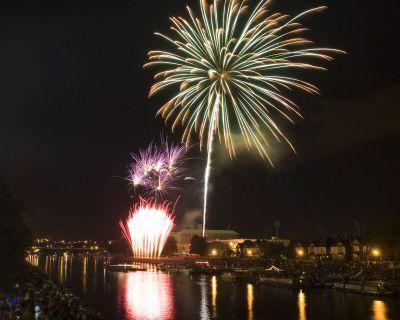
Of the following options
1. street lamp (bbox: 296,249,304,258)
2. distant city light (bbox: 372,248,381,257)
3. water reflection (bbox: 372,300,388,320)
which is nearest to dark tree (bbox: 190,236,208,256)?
street lamp (bbox: 296,249,304,258)

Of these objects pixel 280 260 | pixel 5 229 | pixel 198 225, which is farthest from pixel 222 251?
pixel 5 229

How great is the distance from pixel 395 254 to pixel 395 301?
34.3 metres

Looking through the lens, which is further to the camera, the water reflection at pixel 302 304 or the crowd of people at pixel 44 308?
the water reflection at pixel 302 304

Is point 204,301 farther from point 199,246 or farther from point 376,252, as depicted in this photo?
point 199,246

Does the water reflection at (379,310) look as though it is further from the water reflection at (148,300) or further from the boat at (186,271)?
the boat at (186,271)

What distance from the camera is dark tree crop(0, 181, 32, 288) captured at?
3131 cm

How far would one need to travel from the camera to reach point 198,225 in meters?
173

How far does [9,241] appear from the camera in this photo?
32.3 metres

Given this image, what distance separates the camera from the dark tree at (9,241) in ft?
103

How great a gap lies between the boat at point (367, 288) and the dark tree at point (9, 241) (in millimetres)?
32726

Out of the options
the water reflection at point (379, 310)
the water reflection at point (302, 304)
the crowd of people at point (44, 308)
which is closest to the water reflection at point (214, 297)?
the water reflection at point (302, 304)

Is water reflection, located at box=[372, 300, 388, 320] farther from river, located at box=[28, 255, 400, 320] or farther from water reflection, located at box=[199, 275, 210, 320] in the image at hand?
water reflection, located at box=[199, 275, 210, 320]

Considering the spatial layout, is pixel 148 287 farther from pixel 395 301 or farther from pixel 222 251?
pixel 222 251

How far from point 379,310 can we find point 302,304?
7.13 metres
